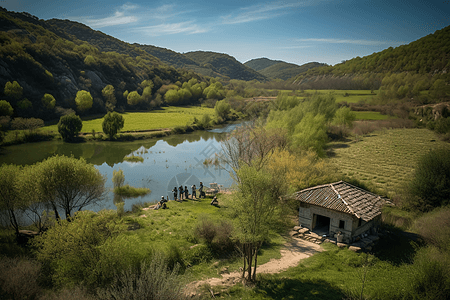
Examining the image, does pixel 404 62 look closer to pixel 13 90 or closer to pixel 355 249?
pixel 355 249

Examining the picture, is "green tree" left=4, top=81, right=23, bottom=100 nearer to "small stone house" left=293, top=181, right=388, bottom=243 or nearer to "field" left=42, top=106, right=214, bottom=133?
"field" left=42, top=106, right=214, bottom=133

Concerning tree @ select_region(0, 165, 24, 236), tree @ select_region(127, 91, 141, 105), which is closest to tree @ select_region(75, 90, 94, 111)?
tree @ select_region(127, 91, 141, 105)

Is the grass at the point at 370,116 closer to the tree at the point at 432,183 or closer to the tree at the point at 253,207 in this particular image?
Answer: the tree at the point at 432,183

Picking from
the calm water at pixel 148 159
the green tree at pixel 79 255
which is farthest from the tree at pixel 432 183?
the green tree at pixel 79 255

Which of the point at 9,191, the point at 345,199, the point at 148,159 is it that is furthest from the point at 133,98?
the point at 345,199

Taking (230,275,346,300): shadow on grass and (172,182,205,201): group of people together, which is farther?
(172,182,205,201): group of people

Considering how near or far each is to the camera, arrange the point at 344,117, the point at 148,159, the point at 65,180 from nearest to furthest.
Answer: 1. the point at 65,180
2. the point at 148,159
3. the point at 344,117
